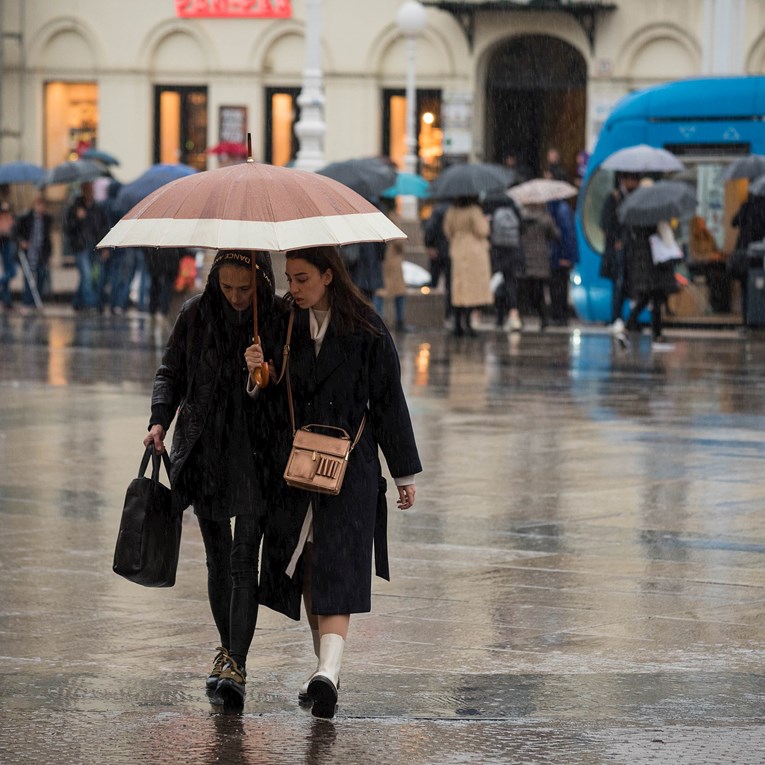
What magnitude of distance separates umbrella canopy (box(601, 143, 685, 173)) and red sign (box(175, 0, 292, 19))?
17580 millimetres

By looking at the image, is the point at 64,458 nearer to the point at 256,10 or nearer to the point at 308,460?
the point at 308,460

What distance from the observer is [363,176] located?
827 inches

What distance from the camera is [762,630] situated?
7.09 meters

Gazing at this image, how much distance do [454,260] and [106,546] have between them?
14820 millimetres

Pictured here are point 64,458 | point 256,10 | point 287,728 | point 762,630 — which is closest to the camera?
point 287,728

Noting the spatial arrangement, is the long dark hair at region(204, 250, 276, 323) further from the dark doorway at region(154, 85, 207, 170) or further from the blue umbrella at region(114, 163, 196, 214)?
the dark doorway at region(154, 85, 207, 170)

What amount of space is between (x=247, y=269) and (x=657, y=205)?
1651 cm

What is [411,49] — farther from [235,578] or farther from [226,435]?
[235,578]

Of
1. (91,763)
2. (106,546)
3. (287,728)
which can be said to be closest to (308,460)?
(287,728)

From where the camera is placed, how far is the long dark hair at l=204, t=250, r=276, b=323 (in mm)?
6105

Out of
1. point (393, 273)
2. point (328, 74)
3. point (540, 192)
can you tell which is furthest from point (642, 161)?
point (328, 74)

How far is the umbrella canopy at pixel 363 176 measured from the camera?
20812mm

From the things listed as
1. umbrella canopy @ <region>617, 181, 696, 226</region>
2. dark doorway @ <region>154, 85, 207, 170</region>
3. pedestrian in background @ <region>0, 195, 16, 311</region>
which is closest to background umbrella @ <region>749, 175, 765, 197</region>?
umbrella canopy @ <region>617, 181, 696, 226</region>

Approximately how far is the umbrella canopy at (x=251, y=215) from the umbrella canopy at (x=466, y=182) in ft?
53.7
